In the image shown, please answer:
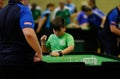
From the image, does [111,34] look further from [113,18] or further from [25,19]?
[25,19]

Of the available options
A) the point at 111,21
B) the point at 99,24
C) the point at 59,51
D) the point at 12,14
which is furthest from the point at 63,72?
the point at 99,24

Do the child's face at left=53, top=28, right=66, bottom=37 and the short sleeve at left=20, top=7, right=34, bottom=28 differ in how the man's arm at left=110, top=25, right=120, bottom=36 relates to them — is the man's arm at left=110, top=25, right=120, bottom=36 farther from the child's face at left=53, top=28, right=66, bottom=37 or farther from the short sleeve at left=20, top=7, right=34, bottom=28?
the short sleeve at left=20, top=7, right=34, bottom=28

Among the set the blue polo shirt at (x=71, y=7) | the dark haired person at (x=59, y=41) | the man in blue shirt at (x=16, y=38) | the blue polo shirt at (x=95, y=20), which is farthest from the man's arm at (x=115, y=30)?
the blue polo shirt at (x=71, y=7)

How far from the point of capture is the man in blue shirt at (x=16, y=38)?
5.37m

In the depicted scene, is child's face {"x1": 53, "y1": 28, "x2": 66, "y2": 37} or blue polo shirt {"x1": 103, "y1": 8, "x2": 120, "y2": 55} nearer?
child's face {"x1": 53, "y1": 28, "x2": 66, "y2": 37}

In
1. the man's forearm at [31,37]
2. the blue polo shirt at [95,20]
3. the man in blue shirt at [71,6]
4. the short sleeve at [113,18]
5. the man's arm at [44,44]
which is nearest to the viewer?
the man's forearm at [31,37]

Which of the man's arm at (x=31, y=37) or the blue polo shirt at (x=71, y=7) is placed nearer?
the man's arm at (x=31, y=37)

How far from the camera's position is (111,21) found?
356 inches

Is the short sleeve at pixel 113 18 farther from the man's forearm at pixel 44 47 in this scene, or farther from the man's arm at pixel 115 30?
the man's forearm at pixel 44 47

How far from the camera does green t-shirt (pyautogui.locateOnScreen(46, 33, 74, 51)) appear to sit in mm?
6949

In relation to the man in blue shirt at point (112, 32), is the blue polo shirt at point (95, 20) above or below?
above

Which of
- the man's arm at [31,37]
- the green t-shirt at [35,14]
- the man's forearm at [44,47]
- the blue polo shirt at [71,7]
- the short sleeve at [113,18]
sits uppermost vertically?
the blue polo shirt at [71,7]

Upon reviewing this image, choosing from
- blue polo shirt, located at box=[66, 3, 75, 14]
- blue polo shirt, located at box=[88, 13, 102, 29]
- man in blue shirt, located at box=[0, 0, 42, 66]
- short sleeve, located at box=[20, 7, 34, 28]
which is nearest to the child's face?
man in blue shirt, located at box=[0, 0, 42, 66]

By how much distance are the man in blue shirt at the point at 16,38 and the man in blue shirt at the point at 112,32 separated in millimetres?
3743
